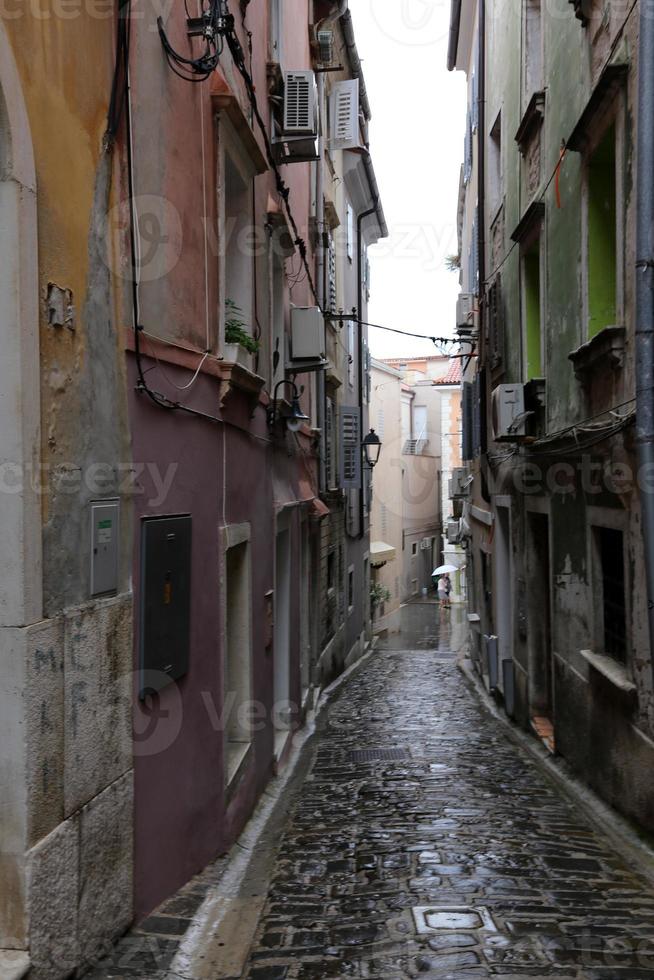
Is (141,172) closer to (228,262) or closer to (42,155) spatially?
(42,155)

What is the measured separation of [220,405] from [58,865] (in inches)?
147

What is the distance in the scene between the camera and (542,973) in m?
4.42

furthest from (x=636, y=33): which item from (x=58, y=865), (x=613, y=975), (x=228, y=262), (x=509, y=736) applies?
(x=509, y=736)

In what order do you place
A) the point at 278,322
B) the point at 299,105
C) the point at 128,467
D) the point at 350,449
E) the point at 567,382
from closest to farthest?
the point at 128,467
the point at 567,382
the point at 299,105
the point at 278,322
the point at 350,449

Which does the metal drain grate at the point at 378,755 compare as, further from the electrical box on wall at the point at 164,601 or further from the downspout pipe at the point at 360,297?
the downspout pipe at the point at 360,297

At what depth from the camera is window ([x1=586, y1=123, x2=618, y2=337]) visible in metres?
8.11

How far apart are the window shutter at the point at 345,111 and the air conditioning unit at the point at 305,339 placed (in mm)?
7569

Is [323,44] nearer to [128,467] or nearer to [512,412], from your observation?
[512,412]

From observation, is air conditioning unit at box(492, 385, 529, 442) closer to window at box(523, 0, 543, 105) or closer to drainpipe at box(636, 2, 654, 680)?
window at box(523, 0, 543, 105)

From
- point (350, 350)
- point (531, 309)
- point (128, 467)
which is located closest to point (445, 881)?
point (128, 467)

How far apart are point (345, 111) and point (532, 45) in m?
6.97

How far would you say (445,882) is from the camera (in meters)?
5.82

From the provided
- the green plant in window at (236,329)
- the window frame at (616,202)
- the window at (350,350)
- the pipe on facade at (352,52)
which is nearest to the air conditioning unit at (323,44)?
the pipe on facade at (352,52)

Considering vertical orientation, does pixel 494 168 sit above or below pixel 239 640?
above
